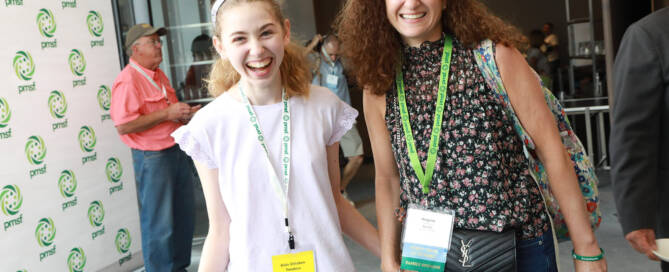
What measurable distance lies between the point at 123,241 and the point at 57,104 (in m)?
1.14

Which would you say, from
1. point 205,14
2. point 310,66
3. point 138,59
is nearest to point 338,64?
point 205,14

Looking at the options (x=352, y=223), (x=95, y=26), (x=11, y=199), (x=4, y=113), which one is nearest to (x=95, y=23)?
(x=95, y=26)

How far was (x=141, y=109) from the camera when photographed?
420 cm

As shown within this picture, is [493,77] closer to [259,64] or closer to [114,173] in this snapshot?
[259,64]

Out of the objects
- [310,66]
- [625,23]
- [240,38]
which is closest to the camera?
A: [240,38]

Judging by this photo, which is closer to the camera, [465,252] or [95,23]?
[465,252]

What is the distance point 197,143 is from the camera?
5.32 feet

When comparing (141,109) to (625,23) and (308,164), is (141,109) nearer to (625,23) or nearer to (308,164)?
(308,164)

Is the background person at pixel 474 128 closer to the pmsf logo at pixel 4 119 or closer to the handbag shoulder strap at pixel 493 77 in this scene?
the handbag shoulder strap at pixel 493 77

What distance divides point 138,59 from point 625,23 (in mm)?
4085

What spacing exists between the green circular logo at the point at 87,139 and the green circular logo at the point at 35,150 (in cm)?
35

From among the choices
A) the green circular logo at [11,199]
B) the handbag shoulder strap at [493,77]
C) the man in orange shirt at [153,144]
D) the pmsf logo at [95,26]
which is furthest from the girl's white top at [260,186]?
the pmsf logo at [95,26]

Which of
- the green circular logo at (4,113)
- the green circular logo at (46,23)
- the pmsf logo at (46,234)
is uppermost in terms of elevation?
the green circular logo at (46,23)

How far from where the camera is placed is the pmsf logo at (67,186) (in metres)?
4.11
